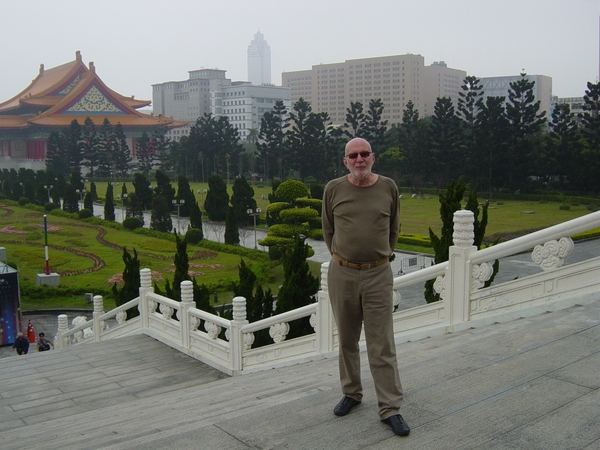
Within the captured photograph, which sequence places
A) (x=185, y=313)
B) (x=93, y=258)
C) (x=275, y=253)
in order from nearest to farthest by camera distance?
1. (x=185, y=313)
2. (x=275, y=253)
3. (x=93, y=258)

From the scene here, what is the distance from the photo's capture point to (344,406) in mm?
2881

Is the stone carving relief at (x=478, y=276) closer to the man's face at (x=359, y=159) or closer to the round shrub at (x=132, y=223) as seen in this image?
the man's face at (x=359, y=159)

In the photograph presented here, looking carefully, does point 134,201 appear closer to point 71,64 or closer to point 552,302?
point 552,302

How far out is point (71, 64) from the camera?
5566 cm

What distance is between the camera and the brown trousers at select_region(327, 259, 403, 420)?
275 cm

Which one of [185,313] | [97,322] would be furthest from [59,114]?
[185,313]

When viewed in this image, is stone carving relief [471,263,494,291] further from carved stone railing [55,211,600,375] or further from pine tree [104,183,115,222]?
pine tree [104,183,115,222]

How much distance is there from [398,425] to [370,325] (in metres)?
0.43

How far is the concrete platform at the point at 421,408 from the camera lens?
261 cm

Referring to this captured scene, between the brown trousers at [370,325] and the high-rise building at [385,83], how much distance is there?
84.6 metres

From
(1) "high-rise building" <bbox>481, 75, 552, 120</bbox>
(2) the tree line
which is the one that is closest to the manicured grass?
(2) the tree line

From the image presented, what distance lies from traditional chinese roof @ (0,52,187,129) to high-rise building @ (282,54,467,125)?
37.6 metres

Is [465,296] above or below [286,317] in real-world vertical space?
above

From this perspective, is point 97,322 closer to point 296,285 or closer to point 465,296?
point 296,285
